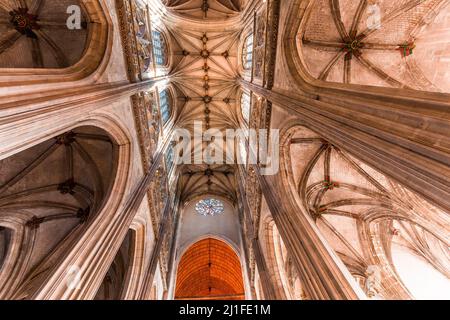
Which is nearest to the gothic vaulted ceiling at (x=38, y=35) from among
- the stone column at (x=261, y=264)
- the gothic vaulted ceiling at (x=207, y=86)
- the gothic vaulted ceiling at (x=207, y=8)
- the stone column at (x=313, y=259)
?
the gothic vaulted ceiling at (x=207, y=86)

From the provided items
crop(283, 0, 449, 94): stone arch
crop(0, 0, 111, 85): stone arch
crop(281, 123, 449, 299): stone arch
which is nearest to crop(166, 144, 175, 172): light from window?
crop(0, 0, 111, 85): stone arch

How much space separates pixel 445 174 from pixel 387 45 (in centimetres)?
850

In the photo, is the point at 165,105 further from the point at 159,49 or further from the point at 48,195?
the point at 48,195

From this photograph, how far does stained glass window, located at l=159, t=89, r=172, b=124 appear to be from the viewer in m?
13.9

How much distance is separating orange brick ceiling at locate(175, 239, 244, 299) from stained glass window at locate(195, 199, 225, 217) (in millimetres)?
2273

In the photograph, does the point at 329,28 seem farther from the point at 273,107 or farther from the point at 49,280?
the point at 49,280

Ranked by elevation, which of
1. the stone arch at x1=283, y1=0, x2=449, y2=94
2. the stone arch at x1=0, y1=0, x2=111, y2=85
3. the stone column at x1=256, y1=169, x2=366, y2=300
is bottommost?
the stone column at x1=256, y1=169, x2=366, y2=300

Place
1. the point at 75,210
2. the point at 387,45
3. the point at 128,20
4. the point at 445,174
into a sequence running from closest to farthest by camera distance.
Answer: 1. the point at 445,174
2. the point at 128,20
3. the point at 387,45
4. the point at 75,210

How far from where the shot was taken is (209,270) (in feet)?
58.0

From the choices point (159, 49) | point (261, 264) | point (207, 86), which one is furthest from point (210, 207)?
point (159, 49)

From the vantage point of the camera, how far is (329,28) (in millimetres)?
7793

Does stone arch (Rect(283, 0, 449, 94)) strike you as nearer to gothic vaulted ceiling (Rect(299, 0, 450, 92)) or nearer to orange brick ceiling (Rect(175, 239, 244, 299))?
gothic vaulted ceiling (Rect(299, 0, 450, 92))

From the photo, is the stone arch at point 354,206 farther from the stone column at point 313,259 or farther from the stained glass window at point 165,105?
the stained glass window at point 165,105
